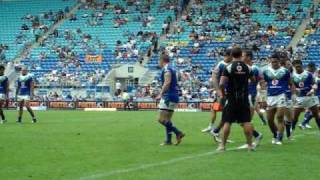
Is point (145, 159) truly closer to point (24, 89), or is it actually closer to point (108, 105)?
point (24, 89)

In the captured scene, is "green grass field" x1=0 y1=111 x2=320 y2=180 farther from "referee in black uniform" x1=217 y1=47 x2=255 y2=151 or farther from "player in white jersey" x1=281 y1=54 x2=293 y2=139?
"referee in black uniform" x1=217 y1=47 x2=255 y2=151

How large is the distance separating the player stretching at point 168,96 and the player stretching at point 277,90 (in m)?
2.05

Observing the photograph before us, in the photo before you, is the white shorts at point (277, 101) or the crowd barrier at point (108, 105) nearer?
the white shorts at point (277, 101)

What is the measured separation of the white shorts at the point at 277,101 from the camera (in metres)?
14.1

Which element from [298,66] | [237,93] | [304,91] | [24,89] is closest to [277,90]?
[237,93]

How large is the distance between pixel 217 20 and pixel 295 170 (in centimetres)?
3917

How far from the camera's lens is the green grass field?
9.34 m

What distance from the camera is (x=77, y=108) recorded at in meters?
41.2

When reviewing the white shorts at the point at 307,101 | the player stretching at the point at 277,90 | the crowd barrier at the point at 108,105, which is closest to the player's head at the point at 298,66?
the white shorts at the point at 307,101

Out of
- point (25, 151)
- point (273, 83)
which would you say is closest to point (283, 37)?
point (273, 83)

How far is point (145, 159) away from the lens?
11156mm

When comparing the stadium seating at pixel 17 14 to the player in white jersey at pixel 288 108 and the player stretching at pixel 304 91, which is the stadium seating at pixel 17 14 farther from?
the player in white jersey at pixel 288 108

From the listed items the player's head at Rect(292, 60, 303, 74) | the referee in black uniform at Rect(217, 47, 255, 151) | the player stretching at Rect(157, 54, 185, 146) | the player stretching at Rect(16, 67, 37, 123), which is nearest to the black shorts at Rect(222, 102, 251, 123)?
the referee in black uniform at Rect(217, 47, 255, 151)

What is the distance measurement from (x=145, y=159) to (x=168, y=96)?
3.11 meters
